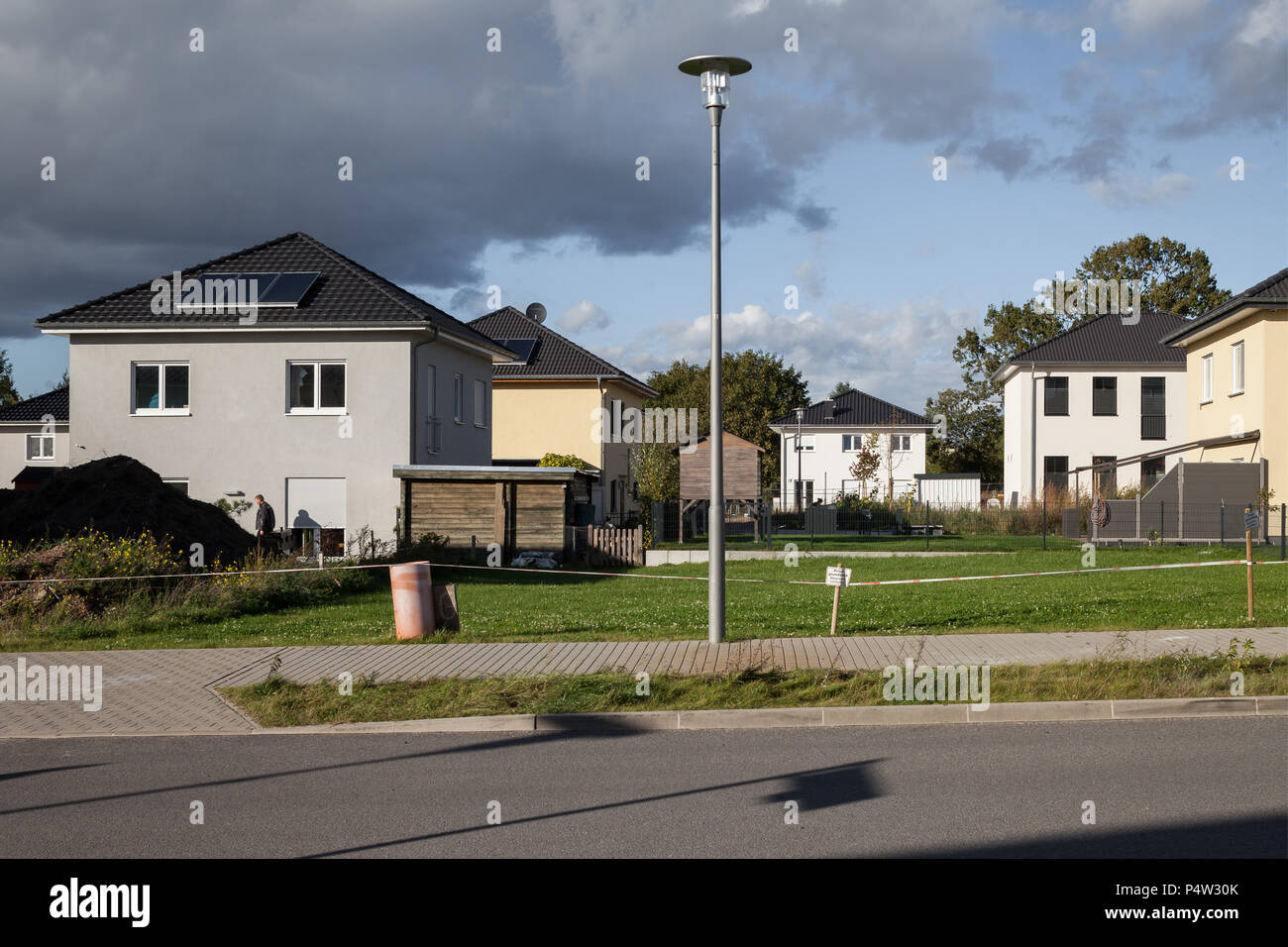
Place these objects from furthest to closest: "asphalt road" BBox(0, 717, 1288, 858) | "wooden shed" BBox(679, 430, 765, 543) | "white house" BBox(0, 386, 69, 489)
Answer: "white house" BBox(0, 386, 69, 489) < "wooden shed" BBox(679, 430, 765, 543) < "asphalt road" BBox(0, 717, 1288, 858)

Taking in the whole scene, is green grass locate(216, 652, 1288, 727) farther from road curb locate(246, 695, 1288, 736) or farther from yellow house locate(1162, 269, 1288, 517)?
yellow house locate(1162, 269, 1288, 517)

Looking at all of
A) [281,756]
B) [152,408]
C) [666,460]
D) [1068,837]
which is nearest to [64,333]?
[152,408]

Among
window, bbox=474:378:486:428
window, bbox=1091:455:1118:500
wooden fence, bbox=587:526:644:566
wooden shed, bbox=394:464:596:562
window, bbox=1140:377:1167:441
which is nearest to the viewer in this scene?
wooden shed, bbox=394:464:596:562

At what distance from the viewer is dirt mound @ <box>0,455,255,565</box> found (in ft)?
66.5

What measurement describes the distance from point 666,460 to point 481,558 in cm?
1824

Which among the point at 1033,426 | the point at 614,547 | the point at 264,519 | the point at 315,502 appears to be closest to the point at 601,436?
the point at 614,547

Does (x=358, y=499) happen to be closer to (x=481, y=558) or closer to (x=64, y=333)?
(x=481, y=558)

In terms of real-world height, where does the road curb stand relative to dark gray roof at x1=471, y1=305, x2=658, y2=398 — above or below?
below

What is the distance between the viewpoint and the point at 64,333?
3089 cm

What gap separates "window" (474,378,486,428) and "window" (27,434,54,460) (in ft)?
98.0

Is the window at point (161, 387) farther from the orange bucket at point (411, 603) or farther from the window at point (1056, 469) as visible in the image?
the window at point (1056, 469)

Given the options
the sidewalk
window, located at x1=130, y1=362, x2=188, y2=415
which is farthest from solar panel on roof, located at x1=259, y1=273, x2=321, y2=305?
the sidewalk

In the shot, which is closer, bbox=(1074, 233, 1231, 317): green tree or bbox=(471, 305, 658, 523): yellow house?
bbox=(471, 305, 658, 523): yellow house

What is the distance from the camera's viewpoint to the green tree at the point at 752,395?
8412 cm
